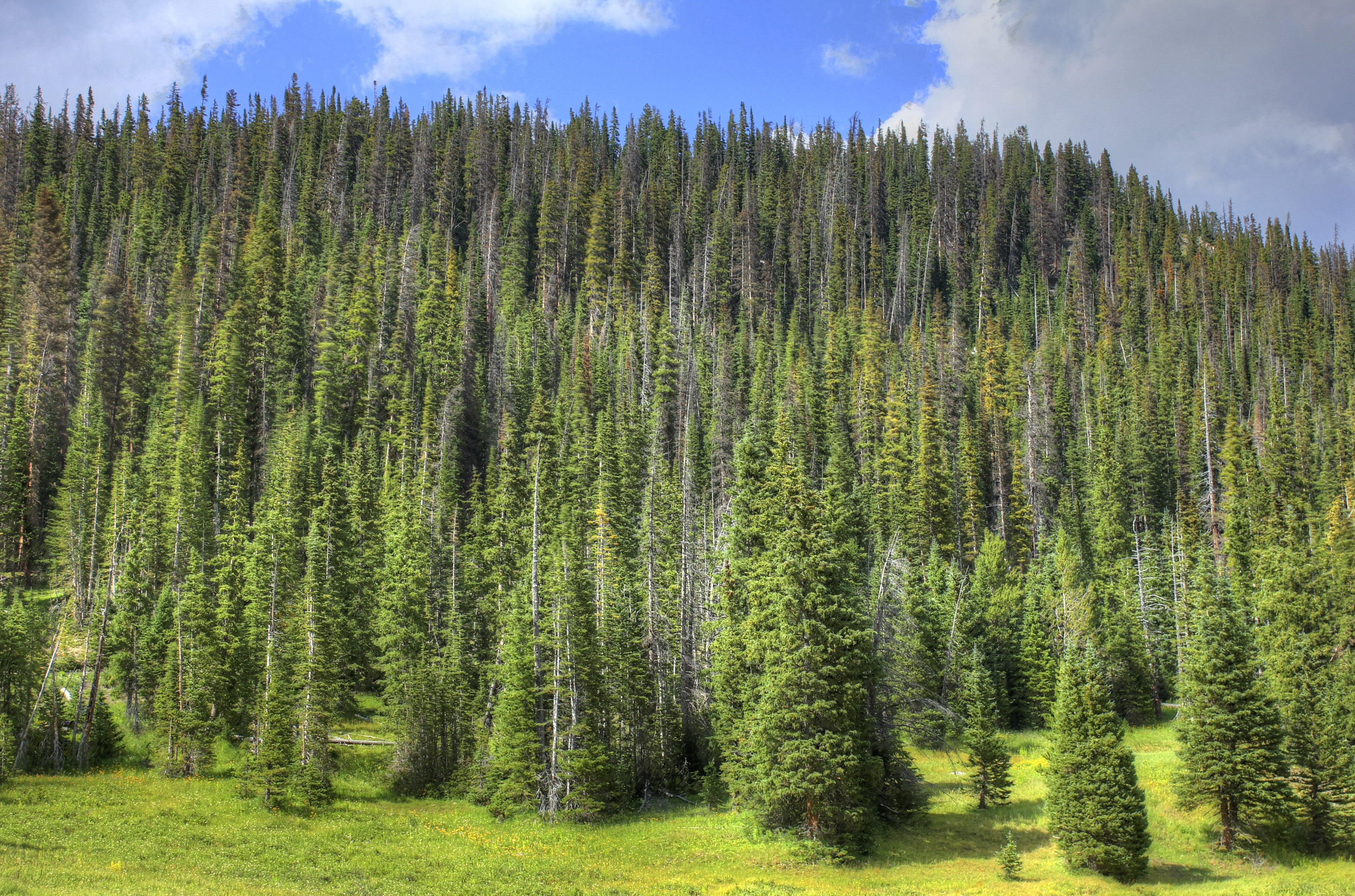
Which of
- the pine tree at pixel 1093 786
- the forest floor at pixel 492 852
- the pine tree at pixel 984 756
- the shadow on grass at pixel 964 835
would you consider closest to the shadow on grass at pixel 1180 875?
the forest floor at pixel 492 852

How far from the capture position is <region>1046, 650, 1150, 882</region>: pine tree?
29.4 metres

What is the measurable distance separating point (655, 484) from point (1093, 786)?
31.1 m

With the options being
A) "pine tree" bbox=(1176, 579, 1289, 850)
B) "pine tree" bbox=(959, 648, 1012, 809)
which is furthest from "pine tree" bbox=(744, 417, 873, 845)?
"pine tree" bbox=(1176, 579, 1289, 850)

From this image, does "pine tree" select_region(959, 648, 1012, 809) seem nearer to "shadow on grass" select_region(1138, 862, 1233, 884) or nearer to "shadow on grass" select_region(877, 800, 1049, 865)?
"shadow on grass" select_region(877, 800, 1049, 865)

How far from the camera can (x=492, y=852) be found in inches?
1264

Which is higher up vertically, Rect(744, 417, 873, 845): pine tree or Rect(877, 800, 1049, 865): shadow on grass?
Rect(744, 417, 873, 845): pine tree

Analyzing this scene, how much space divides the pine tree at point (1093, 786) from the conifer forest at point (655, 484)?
20 centimetres

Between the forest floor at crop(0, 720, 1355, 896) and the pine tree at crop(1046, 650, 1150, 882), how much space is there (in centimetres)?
96

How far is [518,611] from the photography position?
130 ft

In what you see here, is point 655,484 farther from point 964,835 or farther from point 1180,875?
point 1180,875

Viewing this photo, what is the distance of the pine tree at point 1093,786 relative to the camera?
29359 mm

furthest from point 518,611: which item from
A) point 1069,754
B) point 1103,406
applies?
point 1103,406

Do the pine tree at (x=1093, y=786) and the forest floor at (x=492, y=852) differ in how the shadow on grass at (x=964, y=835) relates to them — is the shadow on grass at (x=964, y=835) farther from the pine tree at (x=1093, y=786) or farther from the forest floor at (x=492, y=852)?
the pine tree at (x=1093, y=786)

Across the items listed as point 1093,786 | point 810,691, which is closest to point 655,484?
point 810,691
